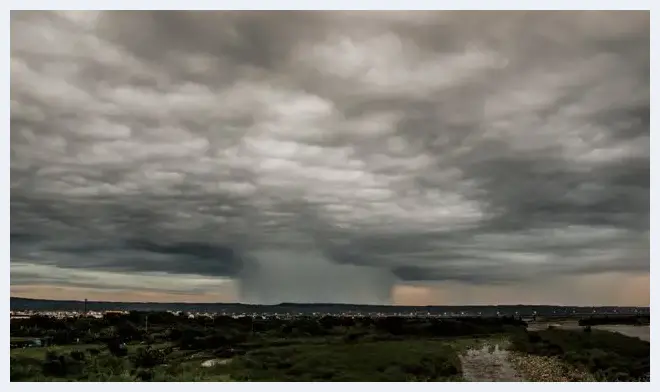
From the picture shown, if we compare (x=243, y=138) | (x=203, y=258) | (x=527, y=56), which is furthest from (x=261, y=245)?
(x=527, y=56)

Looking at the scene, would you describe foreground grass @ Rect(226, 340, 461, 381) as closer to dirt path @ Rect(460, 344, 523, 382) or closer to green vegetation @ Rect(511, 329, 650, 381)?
dirt path @ Rect(460, 344, 523, 382)

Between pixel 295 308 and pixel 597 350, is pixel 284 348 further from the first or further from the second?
pixel 597 350

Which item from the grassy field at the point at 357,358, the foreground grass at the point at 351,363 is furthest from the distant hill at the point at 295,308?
the foreground grass at the point at 351,363

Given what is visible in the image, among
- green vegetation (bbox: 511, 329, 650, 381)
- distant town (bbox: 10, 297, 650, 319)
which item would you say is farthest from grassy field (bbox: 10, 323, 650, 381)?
distant town (bbox: 10, 297, 650, 319)

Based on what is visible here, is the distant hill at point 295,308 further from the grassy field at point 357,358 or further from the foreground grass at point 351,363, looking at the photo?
the foreground grass at point 351,363

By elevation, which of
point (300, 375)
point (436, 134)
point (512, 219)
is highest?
point (436, 134)

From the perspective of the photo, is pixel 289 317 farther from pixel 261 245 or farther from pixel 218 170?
pixel 218 170
